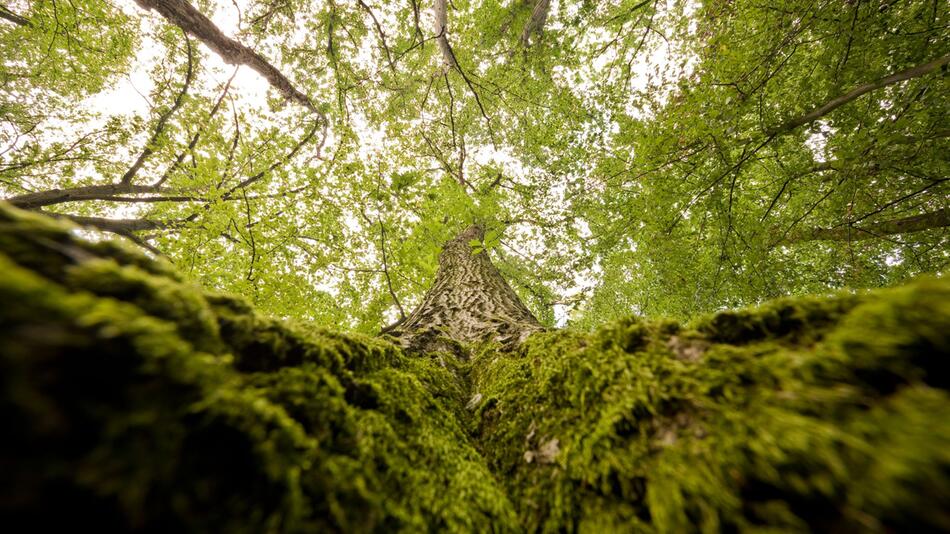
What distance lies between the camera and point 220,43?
7.04 m

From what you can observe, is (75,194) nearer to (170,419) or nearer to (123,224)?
(123,224)

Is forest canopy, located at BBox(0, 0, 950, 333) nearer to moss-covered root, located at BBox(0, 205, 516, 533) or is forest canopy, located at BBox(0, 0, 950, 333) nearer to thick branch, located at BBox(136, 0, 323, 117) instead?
thick branch, located at BBox(136, 0, 323, 117)

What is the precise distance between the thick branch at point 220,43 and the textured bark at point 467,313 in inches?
189

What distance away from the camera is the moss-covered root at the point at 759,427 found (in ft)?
1.94

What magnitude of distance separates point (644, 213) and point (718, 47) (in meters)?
2.46

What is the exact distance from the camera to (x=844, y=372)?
29.0 inches

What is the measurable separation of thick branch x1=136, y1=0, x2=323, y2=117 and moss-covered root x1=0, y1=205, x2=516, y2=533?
6991mm

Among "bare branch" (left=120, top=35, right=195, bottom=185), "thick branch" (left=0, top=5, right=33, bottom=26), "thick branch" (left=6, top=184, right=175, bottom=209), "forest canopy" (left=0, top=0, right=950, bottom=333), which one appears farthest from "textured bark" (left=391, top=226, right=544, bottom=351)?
"thick branch" (left=0, top=5, right=33, bottom=26)

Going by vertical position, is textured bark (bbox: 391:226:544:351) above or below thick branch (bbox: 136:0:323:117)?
below

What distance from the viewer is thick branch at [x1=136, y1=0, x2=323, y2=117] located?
6.23 metres

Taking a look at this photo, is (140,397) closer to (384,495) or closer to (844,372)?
(384,495)

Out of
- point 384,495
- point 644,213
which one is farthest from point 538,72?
point 384,495

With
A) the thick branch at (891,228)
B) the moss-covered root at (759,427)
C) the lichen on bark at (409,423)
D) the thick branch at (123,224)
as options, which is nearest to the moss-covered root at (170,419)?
the lichen on bark at (409,423)

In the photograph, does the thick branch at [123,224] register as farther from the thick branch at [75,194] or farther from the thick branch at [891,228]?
Result: the thick branch at [891,228]
